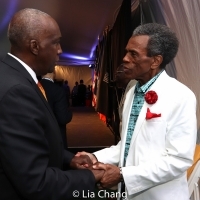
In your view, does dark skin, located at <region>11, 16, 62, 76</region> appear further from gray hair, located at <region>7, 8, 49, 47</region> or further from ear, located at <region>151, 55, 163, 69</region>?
ear, located at <region>151, 55, 163, 69</region>

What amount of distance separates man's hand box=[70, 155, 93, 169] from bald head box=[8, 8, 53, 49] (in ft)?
2.41

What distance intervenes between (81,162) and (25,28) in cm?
79

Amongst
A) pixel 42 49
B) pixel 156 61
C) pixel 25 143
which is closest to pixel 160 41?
pixel 156 61

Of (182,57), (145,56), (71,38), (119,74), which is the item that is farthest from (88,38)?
(145,56)

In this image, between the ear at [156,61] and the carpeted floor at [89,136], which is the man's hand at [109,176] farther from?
the carpeted floor at [89,136]

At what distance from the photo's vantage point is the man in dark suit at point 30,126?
0.94 m

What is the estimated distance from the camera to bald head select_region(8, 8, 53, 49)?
3.48 feet

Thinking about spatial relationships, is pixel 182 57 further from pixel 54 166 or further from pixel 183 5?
pixel 54 166

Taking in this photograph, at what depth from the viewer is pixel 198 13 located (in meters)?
1.68

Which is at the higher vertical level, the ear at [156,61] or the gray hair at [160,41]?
the gray hair at [160,41]

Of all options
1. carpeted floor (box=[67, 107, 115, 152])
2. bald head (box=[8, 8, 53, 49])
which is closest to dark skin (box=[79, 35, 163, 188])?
bald head (box=[8, 8, 53, 49])

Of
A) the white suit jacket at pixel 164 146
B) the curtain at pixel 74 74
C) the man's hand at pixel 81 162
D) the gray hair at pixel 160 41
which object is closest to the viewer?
the white suit jacket at pixel 164 146

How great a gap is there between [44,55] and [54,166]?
1.52ft

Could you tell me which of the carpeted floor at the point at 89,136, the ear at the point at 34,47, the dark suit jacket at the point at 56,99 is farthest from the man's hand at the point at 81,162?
the carpeted floor at the point at 89,136
